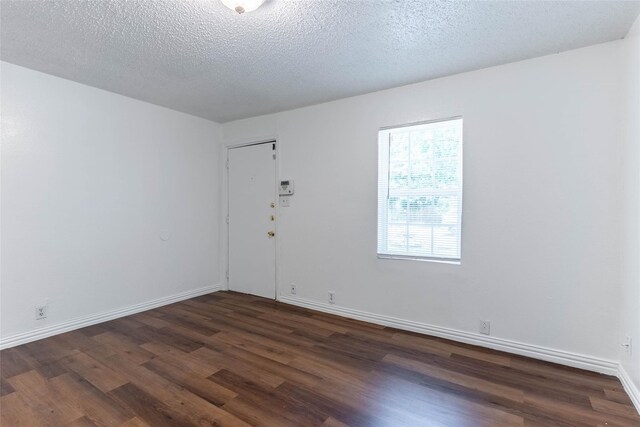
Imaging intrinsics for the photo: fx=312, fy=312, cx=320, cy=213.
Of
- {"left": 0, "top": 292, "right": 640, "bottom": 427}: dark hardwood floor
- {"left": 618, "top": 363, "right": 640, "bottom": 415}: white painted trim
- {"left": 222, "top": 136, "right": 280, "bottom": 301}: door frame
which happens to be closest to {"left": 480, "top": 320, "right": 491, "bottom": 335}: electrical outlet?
{"left": 0, "top": 292, "right": 640, "bottom": 427}: dark hardwood floor

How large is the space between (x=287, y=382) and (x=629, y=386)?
2312 mm

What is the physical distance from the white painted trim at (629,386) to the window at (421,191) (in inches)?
52.6

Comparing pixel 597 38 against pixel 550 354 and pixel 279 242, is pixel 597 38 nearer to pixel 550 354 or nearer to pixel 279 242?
pixel 550 354

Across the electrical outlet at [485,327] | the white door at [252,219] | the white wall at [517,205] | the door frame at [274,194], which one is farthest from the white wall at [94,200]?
the electrical outlet at [485,327]

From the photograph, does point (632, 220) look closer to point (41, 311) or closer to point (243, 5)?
point (243, 5)

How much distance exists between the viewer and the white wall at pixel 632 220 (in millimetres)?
2021

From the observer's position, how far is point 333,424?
179 centimetres

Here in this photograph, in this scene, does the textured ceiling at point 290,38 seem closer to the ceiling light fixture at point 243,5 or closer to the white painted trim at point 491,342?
the ceiling light fixture at point 243,5

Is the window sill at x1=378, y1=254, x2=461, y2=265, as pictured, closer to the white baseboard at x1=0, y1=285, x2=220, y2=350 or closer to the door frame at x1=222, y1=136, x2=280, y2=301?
the door frame at x1=222, y1=136, x2=280, y2=301

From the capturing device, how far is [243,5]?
1820 mm

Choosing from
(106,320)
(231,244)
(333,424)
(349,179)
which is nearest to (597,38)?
(349,179)

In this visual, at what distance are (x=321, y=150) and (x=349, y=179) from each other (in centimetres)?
54

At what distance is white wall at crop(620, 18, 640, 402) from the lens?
2.02m

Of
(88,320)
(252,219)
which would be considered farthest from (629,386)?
(88,320)
